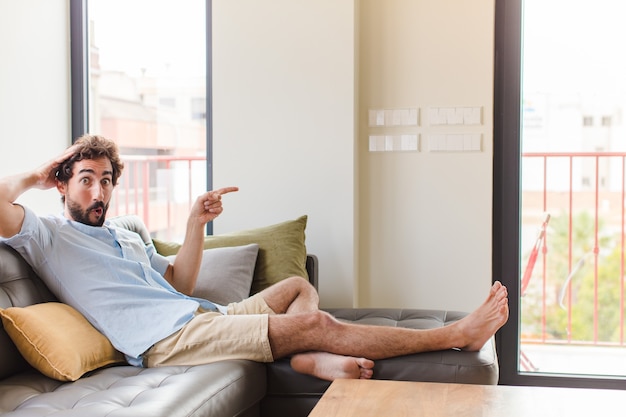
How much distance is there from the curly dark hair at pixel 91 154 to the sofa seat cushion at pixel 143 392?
2.49ft

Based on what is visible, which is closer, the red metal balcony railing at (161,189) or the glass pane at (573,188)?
the glass pane at (573,188)

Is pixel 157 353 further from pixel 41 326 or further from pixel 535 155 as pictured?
pixel 535 155

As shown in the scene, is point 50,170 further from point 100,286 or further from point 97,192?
point 100,286

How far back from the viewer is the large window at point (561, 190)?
3.78 m

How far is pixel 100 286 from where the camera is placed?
2779 mm

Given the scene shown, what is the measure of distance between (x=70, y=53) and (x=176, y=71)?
0.56m

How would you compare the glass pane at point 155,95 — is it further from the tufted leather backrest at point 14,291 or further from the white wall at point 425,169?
the tufted leather backrest at point 14,291

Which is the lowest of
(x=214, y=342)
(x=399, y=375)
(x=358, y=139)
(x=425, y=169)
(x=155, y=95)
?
(x=399, y=375)

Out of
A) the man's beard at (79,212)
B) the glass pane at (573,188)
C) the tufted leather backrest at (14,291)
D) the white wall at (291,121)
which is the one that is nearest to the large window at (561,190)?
the glass pane at (573,188)

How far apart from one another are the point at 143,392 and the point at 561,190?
2.39 m

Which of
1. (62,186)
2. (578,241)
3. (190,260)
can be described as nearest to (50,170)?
(62,186)

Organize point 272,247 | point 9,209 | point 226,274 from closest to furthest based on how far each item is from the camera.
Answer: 1. point 9,209
2. point 226,274
3. point 272,247

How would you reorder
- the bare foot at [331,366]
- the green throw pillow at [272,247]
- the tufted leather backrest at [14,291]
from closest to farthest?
1. the tufted leather backrest at [14,291]
2. the bare foot at [331,366]
3. the green throw pillow at [272,247]

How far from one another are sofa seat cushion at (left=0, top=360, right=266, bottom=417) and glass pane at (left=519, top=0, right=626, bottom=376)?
177 centimetres
